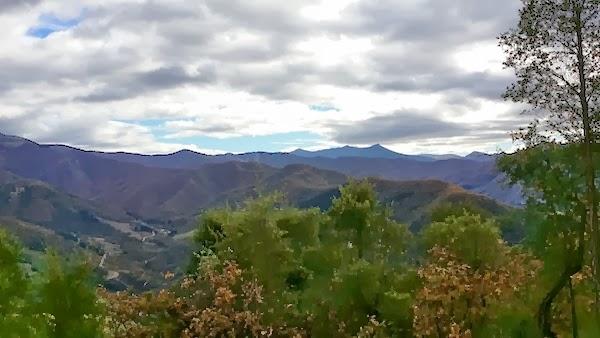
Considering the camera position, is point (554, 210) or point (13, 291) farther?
point (554, 210)

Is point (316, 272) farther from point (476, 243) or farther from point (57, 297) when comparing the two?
point (57, 297)

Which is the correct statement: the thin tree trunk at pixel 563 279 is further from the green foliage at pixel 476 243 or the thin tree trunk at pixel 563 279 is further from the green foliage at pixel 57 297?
the green foliage at pixel 57 297

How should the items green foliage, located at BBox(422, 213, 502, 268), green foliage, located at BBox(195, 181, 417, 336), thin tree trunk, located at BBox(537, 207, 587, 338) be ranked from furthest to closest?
green foliage, located at BBox(422, 213, 502, 268) → green foliage, located at BBox(195, 181, 417, 336) → thin tree trunk, located at BBox(537, 207, 587, 338)

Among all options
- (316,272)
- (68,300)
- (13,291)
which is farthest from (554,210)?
(13,291)

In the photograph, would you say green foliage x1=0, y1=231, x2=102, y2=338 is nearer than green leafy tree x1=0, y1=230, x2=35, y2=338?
No

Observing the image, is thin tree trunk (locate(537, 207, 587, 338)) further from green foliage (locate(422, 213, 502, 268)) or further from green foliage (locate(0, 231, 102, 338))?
green foliage (locate(0, 231, 102, 338))

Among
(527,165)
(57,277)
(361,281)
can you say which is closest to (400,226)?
(361,281)

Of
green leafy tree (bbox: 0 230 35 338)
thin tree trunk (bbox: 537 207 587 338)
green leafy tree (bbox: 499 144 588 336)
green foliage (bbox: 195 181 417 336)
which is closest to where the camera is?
green leafy tree (bbox: 0 230 35 338)

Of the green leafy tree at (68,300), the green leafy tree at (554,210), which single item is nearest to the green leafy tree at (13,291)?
the green leafy tree at (68,300)

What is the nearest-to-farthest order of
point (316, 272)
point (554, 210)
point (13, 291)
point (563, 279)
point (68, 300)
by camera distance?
point (13, 291) → point (68, 300) → point (563, 279) → point (554, 210) → point (316, 272)

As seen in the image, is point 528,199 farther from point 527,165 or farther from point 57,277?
point 57,277

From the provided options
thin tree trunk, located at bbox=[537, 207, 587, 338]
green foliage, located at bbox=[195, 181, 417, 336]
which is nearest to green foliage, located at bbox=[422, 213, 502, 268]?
green foliage, located at bbox=[195, 181, 417, 336]

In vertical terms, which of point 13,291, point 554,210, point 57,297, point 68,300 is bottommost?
point 68,300

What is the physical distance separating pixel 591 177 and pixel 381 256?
2026 centimetres
